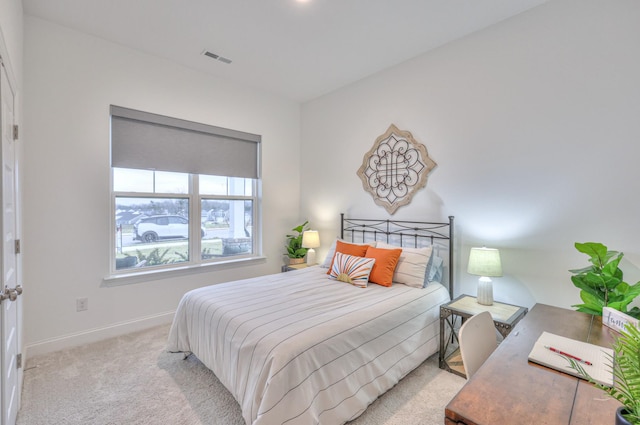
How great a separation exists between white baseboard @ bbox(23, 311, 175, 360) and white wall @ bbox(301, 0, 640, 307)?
2940mm

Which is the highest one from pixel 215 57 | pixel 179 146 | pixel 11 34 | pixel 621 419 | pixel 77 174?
pixel 215 57

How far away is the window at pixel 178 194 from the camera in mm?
2969

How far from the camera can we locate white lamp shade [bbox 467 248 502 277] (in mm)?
2232

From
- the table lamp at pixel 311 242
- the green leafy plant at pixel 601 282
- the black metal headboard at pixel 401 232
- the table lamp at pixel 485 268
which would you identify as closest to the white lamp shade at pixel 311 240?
the table lamp at pixel 311 242

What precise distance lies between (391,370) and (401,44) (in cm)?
289

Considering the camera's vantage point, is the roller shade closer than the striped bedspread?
No

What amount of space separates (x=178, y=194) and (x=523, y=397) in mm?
3426

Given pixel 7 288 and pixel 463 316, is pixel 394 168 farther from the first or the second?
pixel 7 288

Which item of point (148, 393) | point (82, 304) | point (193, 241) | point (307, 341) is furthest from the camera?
point (193, 241)

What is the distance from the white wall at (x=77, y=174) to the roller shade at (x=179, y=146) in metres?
0.11

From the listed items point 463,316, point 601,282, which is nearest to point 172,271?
point 463,316

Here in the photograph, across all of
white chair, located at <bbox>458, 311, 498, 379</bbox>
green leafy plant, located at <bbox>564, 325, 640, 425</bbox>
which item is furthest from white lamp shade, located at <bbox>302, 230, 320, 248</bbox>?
green leafy plant, located at <bbox>564, 325, 640, 425</bbox>

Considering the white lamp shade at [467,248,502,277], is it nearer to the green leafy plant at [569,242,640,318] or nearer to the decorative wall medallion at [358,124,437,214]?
the green leafy plant at [569,242,640,318]

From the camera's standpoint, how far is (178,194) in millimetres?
3328
